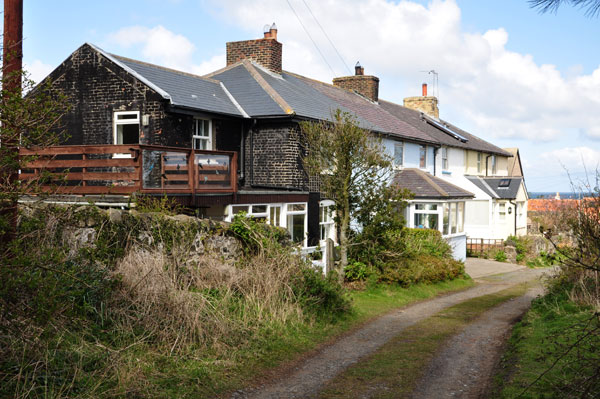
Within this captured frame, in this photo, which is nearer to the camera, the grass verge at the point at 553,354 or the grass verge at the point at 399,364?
the grass verge at the point at 553,354

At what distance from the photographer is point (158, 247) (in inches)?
451

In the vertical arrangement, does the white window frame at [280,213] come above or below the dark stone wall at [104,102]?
below

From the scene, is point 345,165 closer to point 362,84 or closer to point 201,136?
point 201,136

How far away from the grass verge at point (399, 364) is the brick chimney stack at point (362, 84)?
71.2 ft

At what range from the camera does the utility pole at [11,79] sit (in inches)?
235

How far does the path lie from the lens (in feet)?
26.9

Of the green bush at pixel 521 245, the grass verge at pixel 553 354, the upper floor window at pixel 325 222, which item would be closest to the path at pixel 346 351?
the grass verge at pixel 553 354

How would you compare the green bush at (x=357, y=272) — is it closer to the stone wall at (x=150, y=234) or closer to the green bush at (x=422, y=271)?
the green bush at (x=422, y=271)

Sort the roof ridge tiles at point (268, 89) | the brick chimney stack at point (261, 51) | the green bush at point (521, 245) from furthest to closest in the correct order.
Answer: the green bush at point (521, 245) → the brick chimney stack at point (261, 51) → the roof ridge tiles at point (268, 89)

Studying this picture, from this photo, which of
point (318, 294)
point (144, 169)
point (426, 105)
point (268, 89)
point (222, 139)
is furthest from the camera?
point (426, 105)

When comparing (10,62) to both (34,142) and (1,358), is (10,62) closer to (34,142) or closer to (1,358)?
(34,142)

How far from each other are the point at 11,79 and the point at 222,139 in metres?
15.5

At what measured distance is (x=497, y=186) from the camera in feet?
132

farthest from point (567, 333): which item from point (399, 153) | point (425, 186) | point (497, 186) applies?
point (497, 186)
